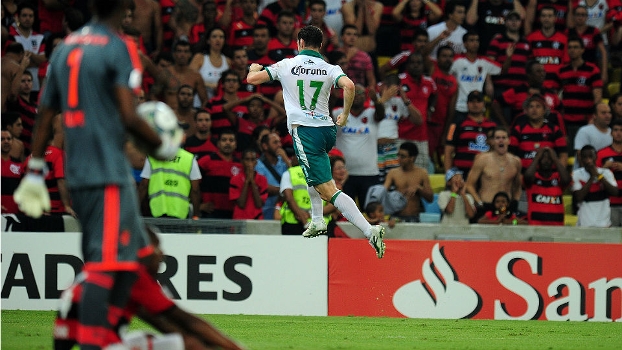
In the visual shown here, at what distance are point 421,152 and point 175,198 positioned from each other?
4882 millimetres

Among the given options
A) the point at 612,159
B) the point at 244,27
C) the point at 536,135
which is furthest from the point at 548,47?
the point at 244,27

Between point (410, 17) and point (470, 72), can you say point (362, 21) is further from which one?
point (470, 72)

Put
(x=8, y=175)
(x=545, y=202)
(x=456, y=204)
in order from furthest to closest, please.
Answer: (x=545, y=202) < (x=456, y=204) < (x=8, y=175)

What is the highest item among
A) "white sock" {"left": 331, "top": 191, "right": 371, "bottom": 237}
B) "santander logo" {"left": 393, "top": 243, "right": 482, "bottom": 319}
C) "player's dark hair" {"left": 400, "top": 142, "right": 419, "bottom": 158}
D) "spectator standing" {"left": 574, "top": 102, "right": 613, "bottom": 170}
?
"spectator standing" {"left": 574, "top": 102, "right": 613, "bottom": 170}

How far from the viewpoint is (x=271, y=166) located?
1538 cm

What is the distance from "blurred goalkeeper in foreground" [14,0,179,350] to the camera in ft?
19.3

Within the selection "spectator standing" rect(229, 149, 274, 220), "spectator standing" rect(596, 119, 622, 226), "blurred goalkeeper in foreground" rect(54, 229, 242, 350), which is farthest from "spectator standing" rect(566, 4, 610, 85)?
"blurred goalkeeper in foreground" rect(54, 229, 242, 350)

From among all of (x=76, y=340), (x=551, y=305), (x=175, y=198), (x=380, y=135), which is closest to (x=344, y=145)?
(x=380, y=135)

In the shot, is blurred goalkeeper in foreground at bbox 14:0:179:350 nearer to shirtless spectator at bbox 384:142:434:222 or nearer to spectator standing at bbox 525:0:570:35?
shirtless spectator at bbox 384:142:434:222

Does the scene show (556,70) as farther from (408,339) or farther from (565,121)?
(408,339)

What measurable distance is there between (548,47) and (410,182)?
4.86m

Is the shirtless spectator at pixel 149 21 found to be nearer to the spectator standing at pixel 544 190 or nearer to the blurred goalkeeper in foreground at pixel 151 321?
the spectator standing at pixel 544 190

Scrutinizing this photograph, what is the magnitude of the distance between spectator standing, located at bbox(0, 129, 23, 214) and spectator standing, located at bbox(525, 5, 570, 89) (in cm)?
976

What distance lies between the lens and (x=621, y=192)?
634 inches
